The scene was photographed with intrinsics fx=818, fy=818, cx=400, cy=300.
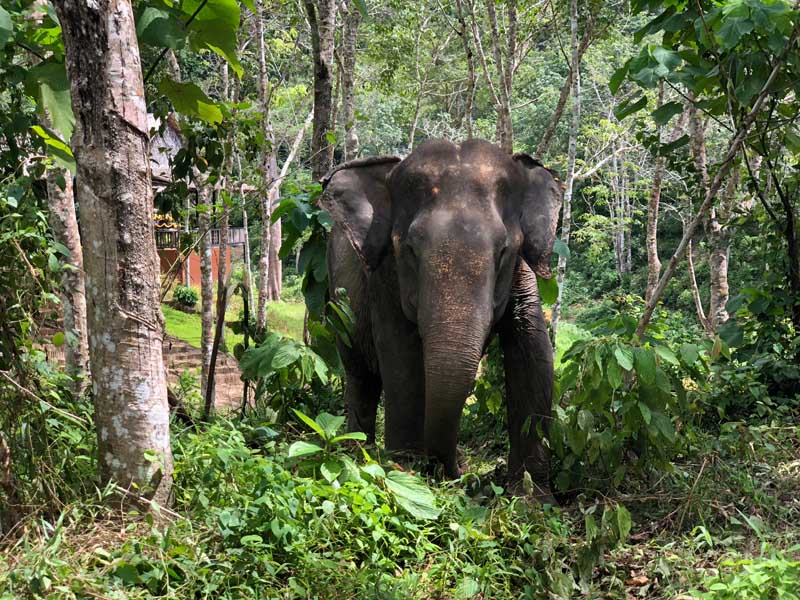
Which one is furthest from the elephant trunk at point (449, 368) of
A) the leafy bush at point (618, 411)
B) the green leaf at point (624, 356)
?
the green leaf at point (624, 356)

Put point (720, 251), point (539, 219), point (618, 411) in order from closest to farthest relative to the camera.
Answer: point (618, 411)
point (539, 219)
point (720, 251)

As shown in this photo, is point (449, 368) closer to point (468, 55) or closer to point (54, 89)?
point (54, 89)

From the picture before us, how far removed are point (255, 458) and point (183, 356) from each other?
45.5ft

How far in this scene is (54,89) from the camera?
3791 millimetres

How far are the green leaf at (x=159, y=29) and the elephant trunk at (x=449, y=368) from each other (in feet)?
6.64

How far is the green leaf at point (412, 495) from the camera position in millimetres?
3758

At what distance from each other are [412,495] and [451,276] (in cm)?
137

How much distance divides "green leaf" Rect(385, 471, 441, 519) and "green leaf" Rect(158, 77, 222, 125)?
2102 millimetres

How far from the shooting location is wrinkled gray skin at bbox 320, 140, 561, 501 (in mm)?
4613

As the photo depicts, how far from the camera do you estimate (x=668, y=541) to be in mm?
4105

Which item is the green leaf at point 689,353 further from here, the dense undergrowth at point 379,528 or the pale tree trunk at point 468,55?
the pale tree trunk at point 468,55

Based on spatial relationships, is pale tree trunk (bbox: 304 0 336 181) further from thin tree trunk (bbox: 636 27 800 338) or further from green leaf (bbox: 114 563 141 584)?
green leaf (bbox: 114 563 141 584)

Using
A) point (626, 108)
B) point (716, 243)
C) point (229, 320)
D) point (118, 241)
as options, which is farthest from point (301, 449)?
point (229, 320)

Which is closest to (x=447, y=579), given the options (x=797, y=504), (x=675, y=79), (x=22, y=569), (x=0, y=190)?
(x=22, y=569)
